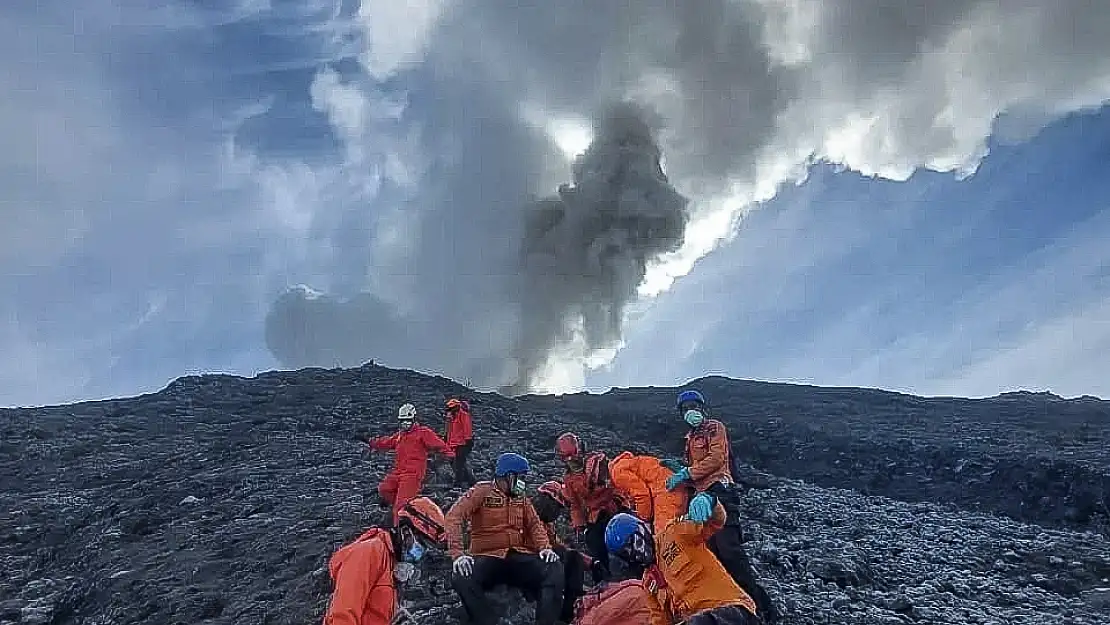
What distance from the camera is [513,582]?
9.35 m

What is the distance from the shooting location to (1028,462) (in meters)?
21.8

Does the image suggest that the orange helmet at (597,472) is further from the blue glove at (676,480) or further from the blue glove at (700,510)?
the blue glove at (700,510)

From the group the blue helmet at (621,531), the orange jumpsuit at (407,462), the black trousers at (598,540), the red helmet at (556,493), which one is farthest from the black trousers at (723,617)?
the orange jumpsuit at (407,462)

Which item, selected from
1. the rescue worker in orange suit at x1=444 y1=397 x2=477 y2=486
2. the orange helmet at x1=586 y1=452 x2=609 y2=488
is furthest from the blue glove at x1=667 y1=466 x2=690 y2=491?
the rescue worker in orange suit at x1=444 y1=397 x2=477 y2=486

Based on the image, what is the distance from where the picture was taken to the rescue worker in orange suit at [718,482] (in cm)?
991

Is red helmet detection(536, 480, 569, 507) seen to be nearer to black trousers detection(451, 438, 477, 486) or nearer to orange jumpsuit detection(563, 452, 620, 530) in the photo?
orange jumpsuit detection(563, 452, 620, 530)

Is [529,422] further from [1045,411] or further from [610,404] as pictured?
[1045,411]

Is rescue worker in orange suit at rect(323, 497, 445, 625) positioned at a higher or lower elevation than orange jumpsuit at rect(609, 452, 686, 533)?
lower

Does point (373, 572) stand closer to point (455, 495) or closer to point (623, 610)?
point (623, 610)

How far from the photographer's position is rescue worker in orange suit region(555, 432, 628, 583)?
35.4 feet

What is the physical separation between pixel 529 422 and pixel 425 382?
260 inches

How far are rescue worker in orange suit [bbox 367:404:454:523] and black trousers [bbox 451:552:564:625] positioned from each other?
3.74 metres

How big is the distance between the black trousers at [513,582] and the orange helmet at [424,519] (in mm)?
499

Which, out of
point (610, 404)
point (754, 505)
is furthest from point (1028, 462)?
point (610, 404)
